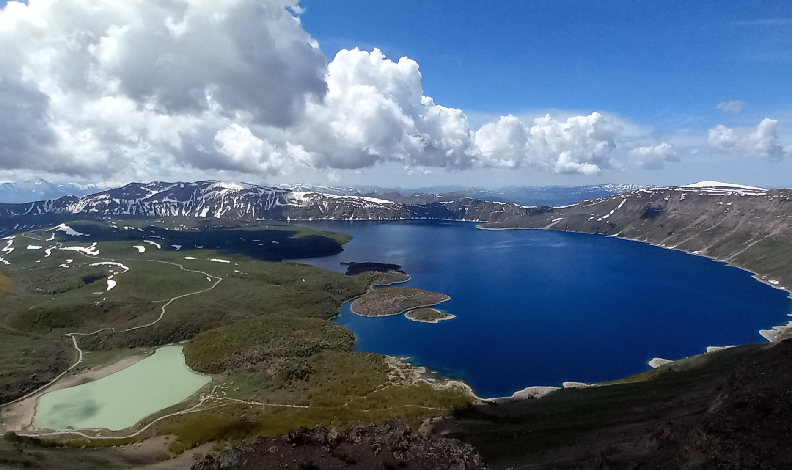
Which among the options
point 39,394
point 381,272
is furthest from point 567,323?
point 39,394

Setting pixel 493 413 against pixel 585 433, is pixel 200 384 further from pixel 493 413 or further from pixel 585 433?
pixel 585 433

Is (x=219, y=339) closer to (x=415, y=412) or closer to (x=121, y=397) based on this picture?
(x=121, y=397)

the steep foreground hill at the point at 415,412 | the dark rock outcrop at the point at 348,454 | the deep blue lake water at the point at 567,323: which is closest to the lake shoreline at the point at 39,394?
the steep foreground hill at the point at 415,412

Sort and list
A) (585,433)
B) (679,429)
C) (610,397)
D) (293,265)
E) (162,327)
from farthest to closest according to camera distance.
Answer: (293,265) < (162,327) < (610,397) < (585,433) < (679,429)

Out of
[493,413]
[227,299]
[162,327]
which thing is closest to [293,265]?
→ [227,299]

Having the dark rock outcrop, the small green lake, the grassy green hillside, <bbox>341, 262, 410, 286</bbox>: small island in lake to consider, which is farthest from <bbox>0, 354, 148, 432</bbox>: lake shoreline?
<bbox>341, 262, 410, 286</bbox>: small island in lake

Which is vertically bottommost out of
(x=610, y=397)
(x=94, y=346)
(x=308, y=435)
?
(x=94, y=346)
